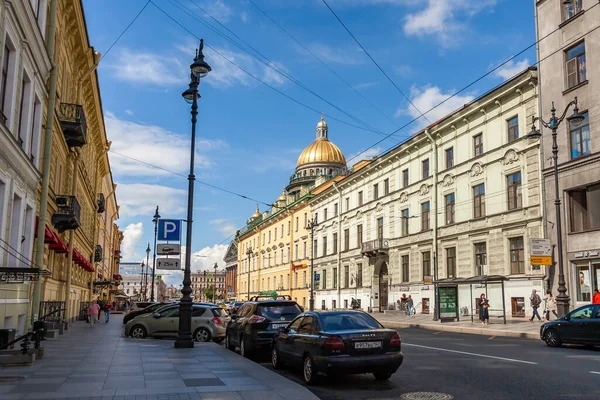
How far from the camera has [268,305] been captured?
16203 millimetres

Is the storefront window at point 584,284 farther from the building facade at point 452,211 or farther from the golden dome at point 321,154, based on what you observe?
the golden dome at point 321,154

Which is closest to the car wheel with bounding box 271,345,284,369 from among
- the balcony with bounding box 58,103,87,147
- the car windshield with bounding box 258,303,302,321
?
the car windshield with bounding box 258,303,302,321

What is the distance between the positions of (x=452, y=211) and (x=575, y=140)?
1116cm

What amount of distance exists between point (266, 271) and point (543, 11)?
202 ft

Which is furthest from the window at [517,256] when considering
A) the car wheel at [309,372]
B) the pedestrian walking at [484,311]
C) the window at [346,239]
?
the car wheel at [309,372]

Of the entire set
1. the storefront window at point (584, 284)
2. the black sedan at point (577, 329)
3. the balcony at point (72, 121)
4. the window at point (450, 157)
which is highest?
the window at point (450, 157)

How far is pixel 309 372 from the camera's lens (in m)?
10.5

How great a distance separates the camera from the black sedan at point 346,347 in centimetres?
1006

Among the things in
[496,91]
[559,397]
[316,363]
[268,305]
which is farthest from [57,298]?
[496,91]

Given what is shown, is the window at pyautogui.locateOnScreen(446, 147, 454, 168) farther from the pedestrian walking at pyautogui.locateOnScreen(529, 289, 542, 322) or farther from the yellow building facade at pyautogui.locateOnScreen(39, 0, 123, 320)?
the yellow building facade at pyautogui.locateOnScreen(39, 0, 123, 320)

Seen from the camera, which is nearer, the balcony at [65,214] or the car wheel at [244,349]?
the car wheel at [244,349]

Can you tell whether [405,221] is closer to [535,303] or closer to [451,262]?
[451,262]

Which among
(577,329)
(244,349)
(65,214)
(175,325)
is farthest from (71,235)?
(577,329)

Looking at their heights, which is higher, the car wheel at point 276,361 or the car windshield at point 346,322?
the car windshield at point 346,322
